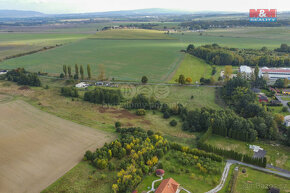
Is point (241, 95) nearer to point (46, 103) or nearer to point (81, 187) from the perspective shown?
point (81, 187)

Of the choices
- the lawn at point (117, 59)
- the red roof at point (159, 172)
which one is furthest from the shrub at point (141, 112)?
the lawn at point (117, 59)

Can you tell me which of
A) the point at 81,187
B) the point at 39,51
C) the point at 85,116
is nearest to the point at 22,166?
the point at 81,187

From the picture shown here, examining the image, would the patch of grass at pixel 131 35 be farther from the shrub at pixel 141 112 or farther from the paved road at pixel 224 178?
the paved road at pixel 224 178

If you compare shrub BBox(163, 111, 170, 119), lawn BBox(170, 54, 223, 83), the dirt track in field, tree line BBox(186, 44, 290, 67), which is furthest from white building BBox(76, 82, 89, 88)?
tree line BBox(186, 44, 290, 67)

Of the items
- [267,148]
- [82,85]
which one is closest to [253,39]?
[82,85]

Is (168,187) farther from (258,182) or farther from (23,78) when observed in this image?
(23,78)

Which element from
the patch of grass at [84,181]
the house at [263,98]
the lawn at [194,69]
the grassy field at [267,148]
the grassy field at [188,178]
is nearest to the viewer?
the patch of grass at [84,181]

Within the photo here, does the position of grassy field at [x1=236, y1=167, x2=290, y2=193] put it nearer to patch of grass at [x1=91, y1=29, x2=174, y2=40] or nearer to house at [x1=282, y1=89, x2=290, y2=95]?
house at [x1=282, y1=89, x2=290, y2=95]
